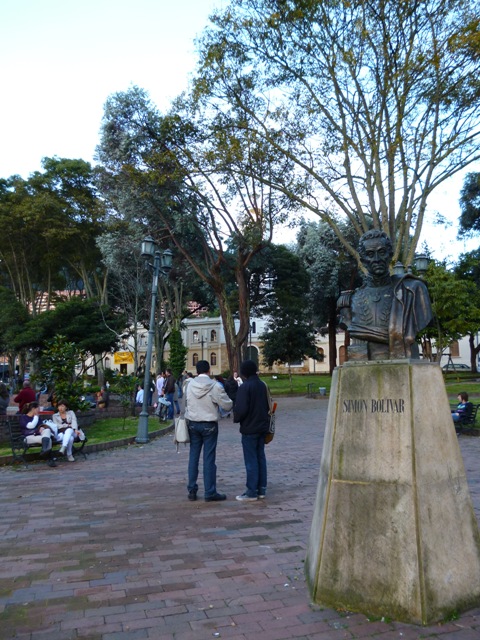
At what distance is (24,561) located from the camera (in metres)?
5.00

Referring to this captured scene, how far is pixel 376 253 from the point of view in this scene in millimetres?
→ 4523

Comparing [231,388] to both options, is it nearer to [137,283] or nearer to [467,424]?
[467,424]

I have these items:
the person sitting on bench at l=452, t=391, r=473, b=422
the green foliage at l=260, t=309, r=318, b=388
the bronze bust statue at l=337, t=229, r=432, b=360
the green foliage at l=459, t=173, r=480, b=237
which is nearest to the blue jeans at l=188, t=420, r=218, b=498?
the bronze bust statue at l=337, t=229, r=432, b=360

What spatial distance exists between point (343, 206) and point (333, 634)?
14.9 m

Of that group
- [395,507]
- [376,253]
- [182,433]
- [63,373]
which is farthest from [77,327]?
[395,507]

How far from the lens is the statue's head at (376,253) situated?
452 cm

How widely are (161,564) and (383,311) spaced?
274cm

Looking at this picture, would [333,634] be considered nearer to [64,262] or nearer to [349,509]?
[349,509]

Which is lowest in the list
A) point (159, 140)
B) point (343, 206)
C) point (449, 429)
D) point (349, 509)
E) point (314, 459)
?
→ point (314, 459)

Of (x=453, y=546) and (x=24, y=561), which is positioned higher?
(x=453, y=546)

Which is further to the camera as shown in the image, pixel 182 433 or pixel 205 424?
pixel 182 433

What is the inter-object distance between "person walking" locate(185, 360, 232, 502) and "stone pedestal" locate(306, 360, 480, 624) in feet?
10.2

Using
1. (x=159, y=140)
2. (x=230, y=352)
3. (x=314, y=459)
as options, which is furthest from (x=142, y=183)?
(x=314, y=459)

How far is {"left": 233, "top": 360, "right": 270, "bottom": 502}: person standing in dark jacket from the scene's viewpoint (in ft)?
23.4
